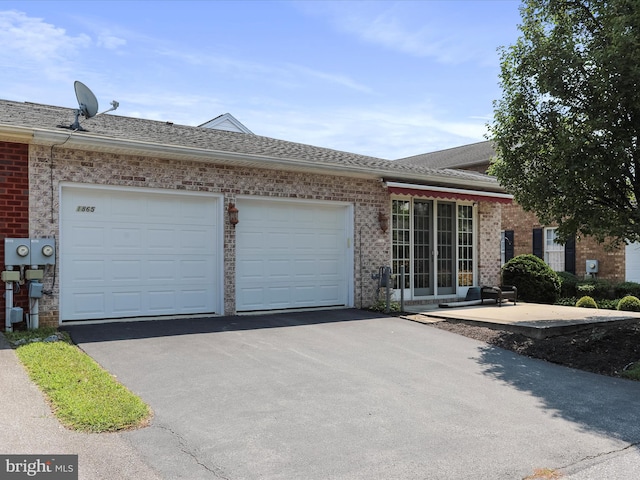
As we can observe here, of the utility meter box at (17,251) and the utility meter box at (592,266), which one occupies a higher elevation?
the utility meter box at (17,251)

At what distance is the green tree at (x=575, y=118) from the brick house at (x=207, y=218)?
319 centimetres

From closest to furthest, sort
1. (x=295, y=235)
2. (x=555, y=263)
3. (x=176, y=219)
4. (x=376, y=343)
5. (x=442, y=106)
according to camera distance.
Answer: (x=376, y=343), (x=176, y=219), (x=295, y=235), (x=442, y=106), (x=555, y=263)

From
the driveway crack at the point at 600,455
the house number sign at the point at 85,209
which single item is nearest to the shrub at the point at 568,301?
the driveway crack at the point at 600,455

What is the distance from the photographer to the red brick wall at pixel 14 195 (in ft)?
26.8

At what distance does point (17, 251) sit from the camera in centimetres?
805

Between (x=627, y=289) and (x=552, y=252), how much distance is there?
3395 mm

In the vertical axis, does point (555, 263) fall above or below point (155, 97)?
below

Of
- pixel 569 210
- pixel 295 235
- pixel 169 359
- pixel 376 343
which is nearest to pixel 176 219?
pixel 295 235

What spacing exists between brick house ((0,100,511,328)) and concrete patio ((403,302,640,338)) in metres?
1.23

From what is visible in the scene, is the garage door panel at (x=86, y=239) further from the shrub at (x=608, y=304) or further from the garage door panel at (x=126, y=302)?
the shrub at (x=608, y=304)

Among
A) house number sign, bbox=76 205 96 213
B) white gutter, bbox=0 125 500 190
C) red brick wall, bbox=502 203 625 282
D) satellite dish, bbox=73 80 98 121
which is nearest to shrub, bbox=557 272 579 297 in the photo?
red brick wall, bbox=502 203 625 282

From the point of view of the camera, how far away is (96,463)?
385cm

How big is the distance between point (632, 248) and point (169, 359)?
1623 centimetres

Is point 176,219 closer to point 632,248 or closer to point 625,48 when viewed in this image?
point 625,48
